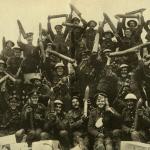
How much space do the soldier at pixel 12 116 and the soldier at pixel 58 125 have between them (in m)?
0.27

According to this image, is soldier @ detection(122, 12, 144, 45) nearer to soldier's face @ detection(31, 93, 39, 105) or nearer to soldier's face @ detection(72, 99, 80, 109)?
soldier's face @ detection(72, 99, 80, 109)

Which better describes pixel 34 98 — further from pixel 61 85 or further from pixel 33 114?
pixel 61 85

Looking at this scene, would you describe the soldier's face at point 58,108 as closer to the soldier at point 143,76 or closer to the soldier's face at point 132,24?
the soldier at point 143,76

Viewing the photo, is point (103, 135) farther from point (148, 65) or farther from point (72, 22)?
point (72, 22)

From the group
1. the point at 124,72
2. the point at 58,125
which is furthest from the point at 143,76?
the point at 58,125

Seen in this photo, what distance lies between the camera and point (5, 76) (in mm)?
4781

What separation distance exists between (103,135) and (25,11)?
122 cm

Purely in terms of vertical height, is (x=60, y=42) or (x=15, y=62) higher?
(x=60, y=42)

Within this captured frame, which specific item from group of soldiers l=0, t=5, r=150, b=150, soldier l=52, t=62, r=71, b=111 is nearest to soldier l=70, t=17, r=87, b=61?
group of soldiers l=0, t=5, r=150, b=150

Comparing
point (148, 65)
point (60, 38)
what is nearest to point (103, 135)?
point (148, 65)

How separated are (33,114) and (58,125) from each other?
9.6 inches

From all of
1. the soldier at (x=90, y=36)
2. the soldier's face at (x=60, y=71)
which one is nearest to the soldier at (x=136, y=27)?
the soldier at (x=90, y=36)

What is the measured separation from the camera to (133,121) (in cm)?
420

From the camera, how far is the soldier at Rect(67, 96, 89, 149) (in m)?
4.30
